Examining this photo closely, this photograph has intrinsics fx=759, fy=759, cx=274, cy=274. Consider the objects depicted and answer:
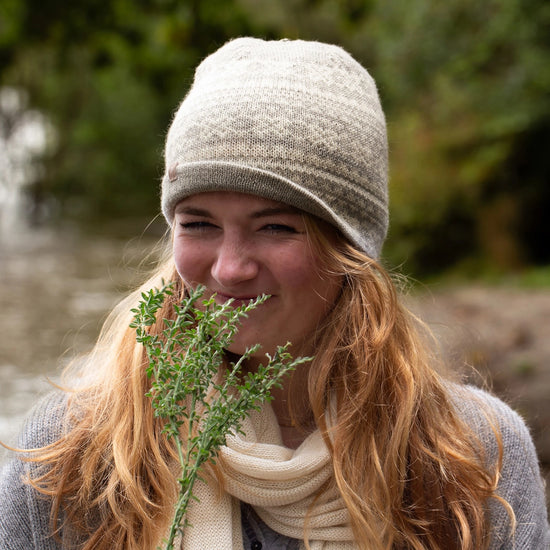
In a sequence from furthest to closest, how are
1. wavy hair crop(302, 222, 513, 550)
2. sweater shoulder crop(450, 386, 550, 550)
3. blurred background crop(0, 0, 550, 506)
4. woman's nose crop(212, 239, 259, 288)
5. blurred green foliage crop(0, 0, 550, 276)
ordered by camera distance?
blurred green foliage crop(0, 0, 550, 276)
blurred background crop(0, 0, 550, 506)
sweater shoulder crop(450, 386, 550, 550)
wavy hair crop(302, 222, 513, 550)
woman's nose crop(212, 239, 259, 288)

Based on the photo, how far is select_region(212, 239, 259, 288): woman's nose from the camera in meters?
1.61

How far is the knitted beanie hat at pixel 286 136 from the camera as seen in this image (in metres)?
1.66

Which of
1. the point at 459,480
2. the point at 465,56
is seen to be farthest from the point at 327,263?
the point at 465,56

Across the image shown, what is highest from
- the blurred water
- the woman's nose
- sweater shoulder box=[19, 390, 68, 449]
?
the blurred water

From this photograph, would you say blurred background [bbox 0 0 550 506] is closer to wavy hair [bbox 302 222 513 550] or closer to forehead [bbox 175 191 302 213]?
wavy hair [bbox 302 222 513 550]

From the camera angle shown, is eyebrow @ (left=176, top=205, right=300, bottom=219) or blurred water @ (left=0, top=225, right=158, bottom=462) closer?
eyebrow @ (left=176, top=205, right=300, bottom=219)

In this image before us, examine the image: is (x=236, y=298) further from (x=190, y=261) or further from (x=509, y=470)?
(x=509, y=470)

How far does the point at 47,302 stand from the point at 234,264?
6104mm

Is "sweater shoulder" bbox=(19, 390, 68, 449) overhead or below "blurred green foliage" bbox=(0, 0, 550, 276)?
below

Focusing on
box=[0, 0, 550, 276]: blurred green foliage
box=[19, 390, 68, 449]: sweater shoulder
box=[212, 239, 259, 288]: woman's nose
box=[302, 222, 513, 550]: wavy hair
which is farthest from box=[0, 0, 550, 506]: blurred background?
box=[212, 239, 259, 288]: woman's nose

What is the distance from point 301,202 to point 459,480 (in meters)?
0.75

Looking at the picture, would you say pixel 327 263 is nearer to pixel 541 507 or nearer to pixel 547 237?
pixel 541 507

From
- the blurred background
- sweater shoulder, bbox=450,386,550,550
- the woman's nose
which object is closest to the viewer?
the woman's nose

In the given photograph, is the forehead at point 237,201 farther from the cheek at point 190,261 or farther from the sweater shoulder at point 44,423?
the sweater shoulder at point 44,423
